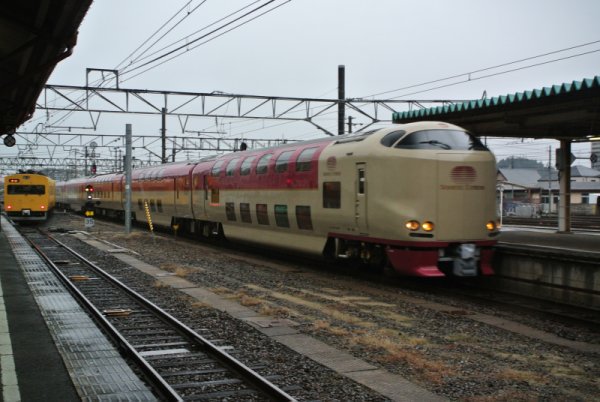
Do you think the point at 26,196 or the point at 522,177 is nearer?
the point at 26,196

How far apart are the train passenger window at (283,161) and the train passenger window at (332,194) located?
7.18ft

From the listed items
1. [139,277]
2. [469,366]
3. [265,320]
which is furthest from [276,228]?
[469,366]

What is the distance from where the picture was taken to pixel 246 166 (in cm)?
1805

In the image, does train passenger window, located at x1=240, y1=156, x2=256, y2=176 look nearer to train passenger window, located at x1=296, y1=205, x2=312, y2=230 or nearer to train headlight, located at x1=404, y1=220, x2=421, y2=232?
train passenger window, located at x1=296, y1=205, x2=312, y2=230

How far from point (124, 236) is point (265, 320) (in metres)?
17.7

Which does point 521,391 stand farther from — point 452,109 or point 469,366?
point 452,109

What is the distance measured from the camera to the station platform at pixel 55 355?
5.71 m

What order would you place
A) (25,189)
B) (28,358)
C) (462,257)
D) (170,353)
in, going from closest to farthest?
(28,358) → (170,353) → (462,257) → (25,189)

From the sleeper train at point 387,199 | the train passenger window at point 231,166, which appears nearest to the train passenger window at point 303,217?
the sleeper train at point 387,199

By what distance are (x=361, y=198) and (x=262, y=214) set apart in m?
5.02

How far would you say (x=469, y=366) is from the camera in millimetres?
6781

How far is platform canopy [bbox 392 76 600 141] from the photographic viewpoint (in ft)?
40.2

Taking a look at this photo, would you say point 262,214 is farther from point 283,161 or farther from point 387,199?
point 387,199

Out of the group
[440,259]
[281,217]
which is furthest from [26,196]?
[440,259]
